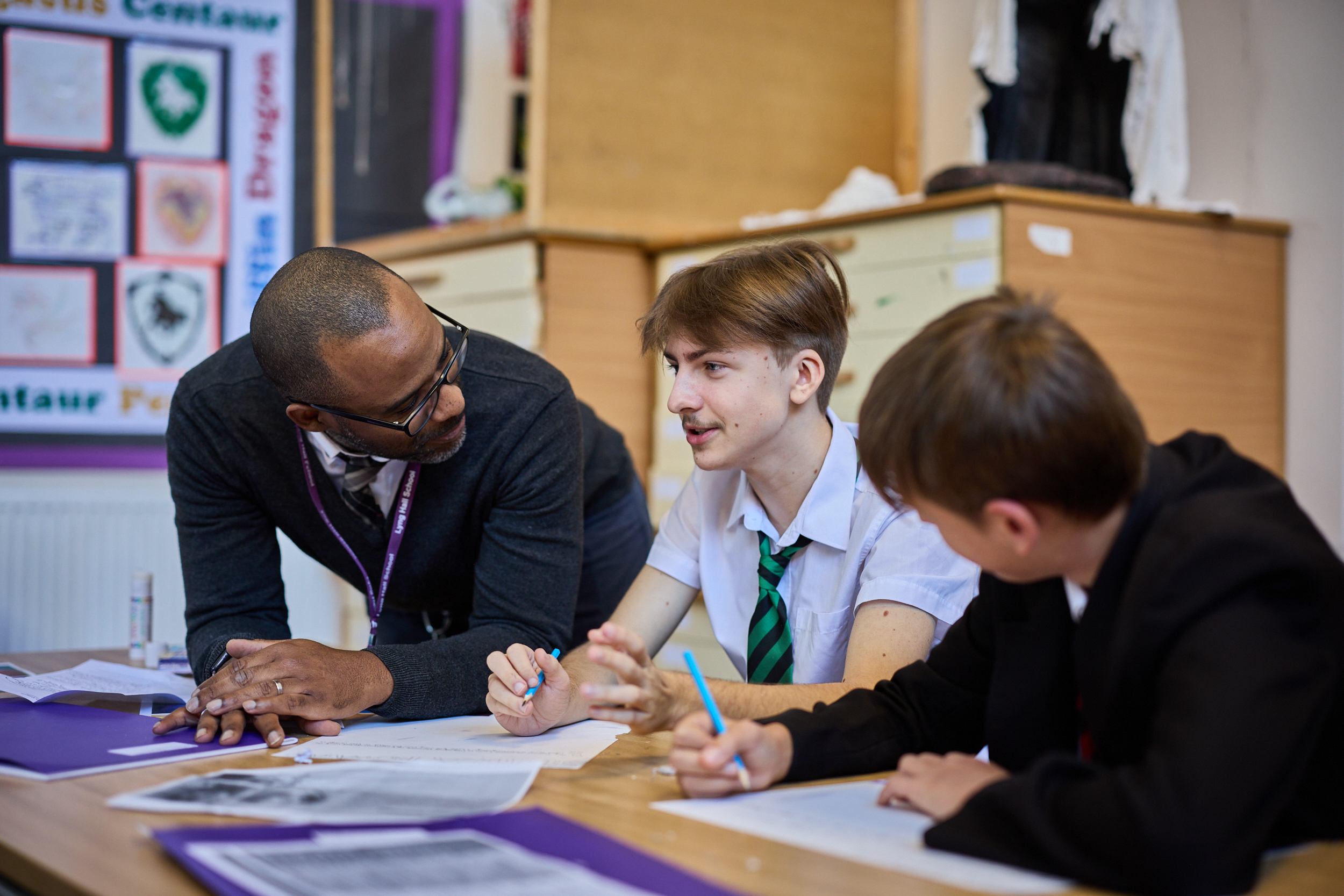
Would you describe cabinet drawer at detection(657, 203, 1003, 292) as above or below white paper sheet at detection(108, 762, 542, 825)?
above

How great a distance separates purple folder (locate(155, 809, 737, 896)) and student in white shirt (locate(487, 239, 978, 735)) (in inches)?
15.4

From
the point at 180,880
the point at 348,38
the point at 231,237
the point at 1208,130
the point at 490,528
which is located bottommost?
the point at 180,880

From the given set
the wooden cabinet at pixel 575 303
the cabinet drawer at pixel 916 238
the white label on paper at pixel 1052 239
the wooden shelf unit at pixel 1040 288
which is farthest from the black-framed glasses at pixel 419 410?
the wooden cabinet at pixel 575 303

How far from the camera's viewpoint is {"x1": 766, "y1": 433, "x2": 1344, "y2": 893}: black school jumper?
2.63ft

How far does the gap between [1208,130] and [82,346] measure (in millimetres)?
3232

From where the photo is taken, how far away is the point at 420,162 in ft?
14.7

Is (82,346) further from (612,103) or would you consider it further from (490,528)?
(490,528)

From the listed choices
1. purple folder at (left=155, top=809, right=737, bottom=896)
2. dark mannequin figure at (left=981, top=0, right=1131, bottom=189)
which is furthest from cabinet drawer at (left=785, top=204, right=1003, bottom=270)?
purple folder at (left=155, top=809, right=737, bottom=896)

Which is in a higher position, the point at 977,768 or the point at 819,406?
the point at 819,406

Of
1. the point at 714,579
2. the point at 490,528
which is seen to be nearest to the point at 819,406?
the point at 714,579

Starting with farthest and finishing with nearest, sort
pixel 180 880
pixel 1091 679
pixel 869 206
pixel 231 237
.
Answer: pixel 231 237 → pixel 869 206 → pixel 1091 679 → pixel 180 880

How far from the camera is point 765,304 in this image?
1.47 meters

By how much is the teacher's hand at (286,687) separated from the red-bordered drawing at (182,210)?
2731 mm

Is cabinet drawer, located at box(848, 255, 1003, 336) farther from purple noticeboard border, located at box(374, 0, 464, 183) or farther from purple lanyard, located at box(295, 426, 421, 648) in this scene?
purple noticeboard border, located at box(374, 0, 464, 183)
